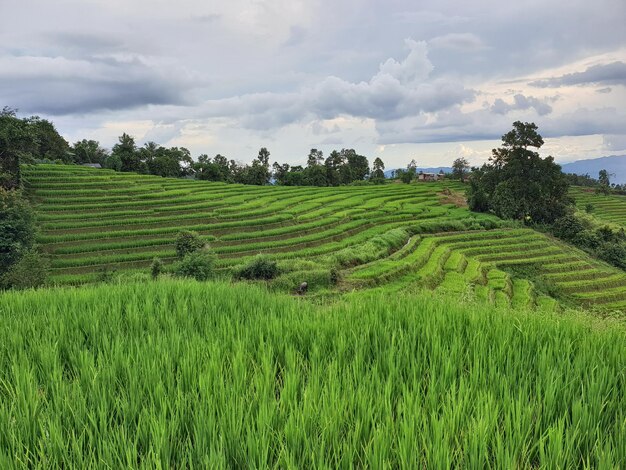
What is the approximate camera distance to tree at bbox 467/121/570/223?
45.3 meters

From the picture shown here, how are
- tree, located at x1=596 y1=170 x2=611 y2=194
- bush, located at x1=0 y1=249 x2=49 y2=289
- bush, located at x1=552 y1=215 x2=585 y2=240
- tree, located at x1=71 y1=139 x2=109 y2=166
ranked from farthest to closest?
tree, located at x1=596 y1=170 x2=611 y2=194 → tree, located at x1=71 y1=139 x2=109 y2=166 → bush, located at x1=552 y1=215 x2=585 y2=240 → bush, located at x1=0 y1=249 x2=49 y2=289

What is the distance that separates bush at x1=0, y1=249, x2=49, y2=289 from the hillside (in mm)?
16470

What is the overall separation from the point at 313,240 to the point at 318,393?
29145 millimetres

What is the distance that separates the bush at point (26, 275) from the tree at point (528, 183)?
1818 inches

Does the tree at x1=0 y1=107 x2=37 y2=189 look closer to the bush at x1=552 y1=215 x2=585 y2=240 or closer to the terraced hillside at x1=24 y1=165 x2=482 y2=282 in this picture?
the terraced hillside at x1=24 y1=165 x2=482 y2=282

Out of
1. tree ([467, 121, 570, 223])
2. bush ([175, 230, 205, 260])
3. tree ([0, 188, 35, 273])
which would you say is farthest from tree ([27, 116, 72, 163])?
tree ([467, 121, 570, 223])

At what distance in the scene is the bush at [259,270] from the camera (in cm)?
2048

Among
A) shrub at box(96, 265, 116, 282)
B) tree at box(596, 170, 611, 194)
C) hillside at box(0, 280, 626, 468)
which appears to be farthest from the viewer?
tree at box(596, 170, 611, 194)

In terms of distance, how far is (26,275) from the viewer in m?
17.6

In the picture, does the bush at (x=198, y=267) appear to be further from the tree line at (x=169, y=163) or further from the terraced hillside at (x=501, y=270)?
the tree line at (x=169, y=163)

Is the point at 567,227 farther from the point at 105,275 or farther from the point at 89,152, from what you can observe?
the point at 89,152

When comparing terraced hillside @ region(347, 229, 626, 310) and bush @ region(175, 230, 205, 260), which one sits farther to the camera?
bush @ region(175, 230, 205, 260)

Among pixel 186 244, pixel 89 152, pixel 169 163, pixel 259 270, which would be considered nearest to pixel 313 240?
pixel 186 244

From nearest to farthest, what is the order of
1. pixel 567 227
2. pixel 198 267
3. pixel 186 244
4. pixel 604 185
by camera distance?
pixel 198 267 < pixel 186 244 < pixel 567 227 < pixel 604 185
